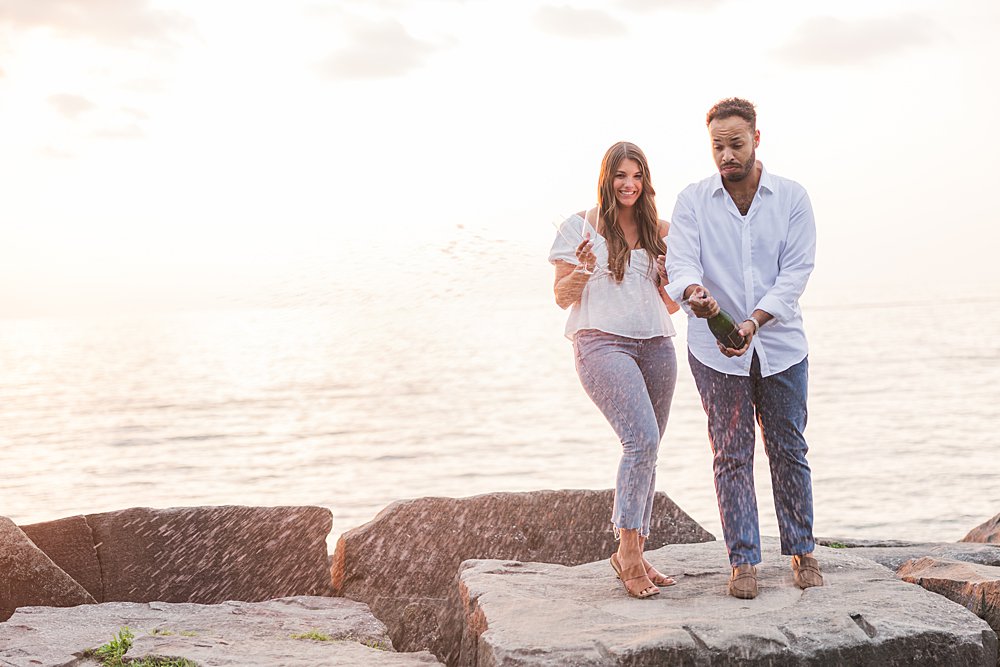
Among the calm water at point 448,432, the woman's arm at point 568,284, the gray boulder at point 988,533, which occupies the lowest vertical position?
the calm water at point 448,432

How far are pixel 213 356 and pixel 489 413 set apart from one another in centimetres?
3827

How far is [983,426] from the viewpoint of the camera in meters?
26.7

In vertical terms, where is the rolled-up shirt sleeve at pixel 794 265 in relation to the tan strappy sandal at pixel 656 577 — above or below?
above

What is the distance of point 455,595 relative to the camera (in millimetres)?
5176

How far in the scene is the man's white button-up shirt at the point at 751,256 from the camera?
15.0 ft

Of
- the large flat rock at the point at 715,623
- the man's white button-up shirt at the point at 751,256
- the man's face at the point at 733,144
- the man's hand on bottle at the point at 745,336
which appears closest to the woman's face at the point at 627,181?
the man's white button-up shirt at the point at 751,256

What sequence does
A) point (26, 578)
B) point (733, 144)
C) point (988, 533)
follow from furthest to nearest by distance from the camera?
point (988, 533) → point (26, 578) → point (733, 144)

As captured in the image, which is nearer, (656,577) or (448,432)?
(656,577)

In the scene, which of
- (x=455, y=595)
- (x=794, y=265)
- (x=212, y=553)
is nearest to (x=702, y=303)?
(x=794, y=265)

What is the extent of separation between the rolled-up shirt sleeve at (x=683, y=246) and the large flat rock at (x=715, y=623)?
139cm

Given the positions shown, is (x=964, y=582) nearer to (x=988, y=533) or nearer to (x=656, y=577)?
(x=656, y=577)

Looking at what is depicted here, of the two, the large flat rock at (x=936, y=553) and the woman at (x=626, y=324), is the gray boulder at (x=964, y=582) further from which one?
the woman at (x=626, y=324)

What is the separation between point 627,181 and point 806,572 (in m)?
2.04

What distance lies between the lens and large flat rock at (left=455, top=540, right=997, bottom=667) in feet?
13.0
